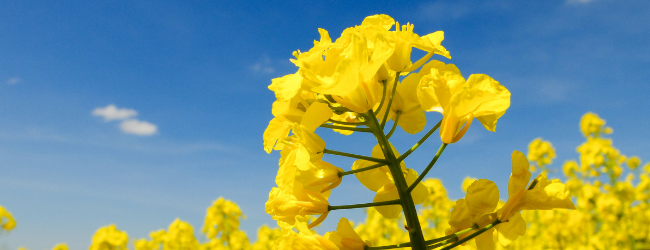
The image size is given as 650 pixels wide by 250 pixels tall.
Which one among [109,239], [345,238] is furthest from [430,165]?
[109,239]

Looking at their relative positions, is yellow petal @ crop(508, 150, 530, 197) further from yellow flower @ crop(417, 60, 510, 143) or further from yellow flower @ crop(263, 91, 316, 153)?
yellow flower @ crop(263, 91, 316, 153)

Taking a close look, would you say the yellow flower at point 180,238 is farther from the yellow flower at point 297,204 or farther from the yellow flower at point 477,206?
the yellow flower at point 477,206

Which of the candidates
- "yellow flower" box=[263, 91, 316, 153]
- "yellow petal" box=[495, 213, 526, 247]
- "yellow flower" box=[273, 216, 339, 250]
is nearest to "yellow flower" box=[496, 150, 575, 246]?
"yellow petal" box=[495, 213, 526, 247]

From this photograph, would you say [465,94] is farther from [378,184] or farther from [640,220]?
[640,220]

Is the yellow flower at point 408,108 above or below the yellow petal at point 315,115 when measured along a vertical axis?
above

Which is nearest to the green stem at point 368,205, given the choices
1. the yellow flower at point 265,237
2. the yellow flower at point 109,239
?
the yellow flower at point 109,239

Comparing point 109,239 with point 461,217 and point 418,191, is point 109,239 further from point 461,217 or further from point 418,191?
point 461,217
